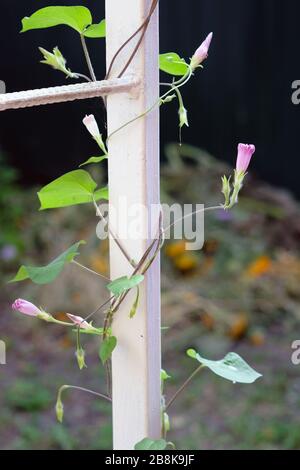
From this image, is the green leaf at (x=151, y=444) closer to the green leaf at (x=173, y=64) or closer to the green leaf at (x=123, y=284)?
the green leaf at (x=123, y=284)

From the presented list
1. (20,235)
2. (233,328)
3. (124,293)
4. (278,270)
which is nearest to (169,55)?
(124,293)

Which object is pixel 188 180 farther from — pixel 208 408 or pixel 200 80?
pixel 208 408

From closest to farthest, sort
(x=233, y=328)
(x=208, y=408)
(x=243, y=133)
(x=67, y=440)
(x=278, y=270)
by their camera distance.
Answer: (x=67, y=440) < (x=208, y=408) < (x=233, y=328) < (x=278, y=270) < (x=243, y=133)

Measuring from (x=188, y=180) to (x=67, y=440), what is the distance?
4.53 ft

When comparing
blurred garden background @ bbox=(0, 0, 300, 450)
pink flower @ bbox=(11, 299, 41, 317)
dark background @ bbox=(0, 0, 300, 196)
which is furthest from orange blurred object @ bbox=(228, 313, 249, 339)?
pink flower @ bbox=(11, 299, 41, 317)

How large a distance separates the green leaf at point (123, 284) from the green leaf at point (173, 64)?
26 centimetres

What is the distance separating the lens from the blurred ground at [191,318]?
90.8 inches

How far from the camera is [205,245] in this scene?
313cm

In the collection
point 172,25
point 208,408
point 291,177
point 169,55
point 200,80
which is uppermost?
point 169,55

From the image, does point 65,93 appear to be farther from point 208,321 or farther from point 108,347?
point 208,321

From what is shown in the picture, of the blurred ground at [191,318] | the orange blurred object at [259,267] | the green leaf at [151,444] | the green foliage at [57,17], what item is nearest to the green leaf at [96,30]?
the green foliage at [57,17]

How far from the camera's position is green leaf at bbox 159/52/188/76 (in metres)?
1.02

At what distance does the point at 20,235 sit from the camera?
3285mm

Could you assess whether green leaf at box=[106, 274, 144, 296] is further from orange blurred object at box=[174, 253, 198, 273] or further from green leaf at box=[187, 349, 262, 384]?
orange blurred object at box=[174, 253, 198, 273]
